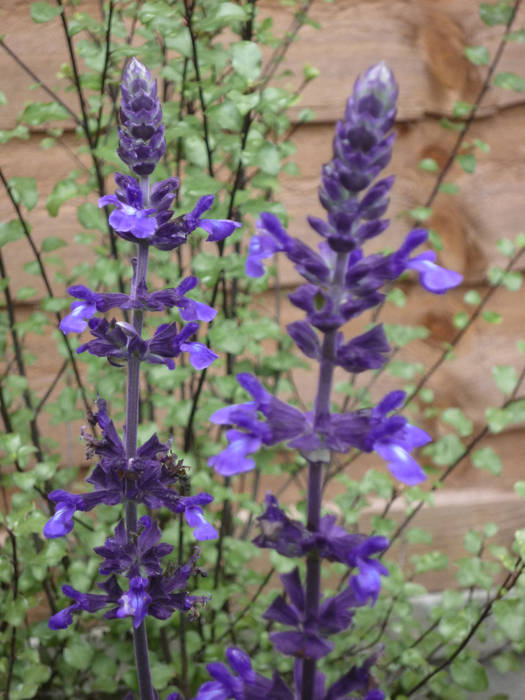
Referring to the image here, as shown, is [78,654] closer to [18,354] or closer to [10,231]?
[18,354]

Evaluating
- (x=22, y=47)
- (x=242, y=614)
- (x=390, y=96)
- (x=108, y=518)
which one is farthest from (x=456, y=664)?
(x=22, y=47)

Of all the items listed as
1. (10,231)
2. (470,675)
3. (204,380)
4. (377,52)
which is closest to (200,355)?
(10,231)

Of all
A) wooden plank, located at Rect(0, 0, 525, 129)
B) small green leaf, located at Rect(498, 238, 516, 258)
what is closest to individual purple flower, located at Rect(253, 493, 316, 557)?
small green leaf, located at Rect(498, 238, 516, 258)

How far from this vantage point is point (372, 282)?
49cm

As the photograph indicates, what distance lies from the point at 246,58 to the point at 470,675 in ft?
3.20

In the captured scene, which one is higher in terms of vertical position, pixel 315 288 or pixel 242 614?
pixel 315 288

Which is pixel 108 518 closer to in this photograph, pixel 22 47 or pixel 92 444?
pixel 92 444

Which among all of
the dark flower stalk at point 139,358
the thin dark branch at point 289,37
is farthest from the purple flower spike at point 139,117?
the thin dark branch at point 289,37

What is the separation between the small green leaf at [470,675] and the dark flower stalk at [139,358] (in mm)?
565

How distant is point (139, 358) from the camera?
646mm

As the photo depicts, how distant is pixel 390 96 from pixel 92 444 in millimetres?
403

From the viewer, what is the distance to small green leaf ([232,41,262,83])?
92 cm

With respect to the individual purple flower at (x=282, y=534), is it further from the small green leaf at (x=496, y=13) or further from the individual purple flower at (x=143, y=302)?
the small green leaf at (x=496, y=13)

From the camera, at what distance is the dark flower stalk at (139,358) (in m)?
0.60
